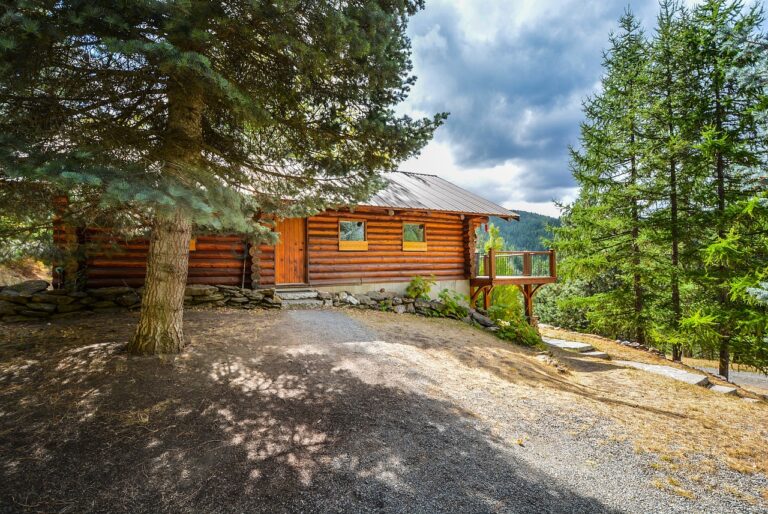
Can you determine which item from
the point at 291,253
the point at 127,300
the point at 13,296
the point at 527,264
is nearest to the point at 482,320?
the point at 527,264

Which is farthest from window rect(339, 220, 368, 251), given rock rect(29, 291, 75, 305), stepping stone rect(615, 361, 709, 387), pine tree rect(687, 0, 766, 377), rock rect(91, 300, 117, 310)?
pine tree rect(687, 0, 766, 377)

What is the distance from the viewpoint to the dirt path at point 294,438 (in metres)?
2.50

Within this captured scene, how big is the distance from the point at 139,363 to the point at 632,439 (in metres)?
6.08

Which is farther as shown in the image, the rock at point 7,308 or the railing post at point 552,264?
the railing post at point 552,264

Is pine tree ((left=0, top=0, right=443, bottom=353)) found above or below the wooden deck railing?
above

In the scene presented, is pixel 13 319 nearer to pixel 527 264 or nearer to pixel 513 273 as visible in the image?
pixel 527 264

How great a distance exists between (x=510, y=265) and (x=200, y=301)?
1087cm

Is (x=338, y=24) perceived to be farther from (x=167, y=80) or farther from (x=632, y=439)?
(x=632, y=439)

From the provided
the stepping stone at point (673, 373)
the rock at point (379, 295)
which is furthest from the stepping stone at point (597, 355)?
the rock at point (379, 295)

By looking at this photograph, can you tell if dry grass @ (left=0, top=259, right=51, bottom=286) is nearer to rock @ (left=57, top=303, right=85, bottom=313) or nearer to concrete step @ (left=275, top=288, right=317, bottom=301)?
rock @ (left=57, top=303, right=85, bottom=313)

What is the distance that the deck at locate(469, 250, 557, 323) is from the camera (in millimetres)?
12641

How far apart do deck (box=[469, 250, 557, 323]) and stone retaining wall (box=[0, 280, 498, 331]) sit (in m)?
2.40

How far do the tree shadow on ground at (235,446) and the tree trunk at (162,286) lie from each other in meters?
0.31

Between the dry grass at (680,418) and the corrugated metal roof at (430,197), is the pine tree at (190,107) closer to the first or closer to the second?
the dry grass at (680,418)
